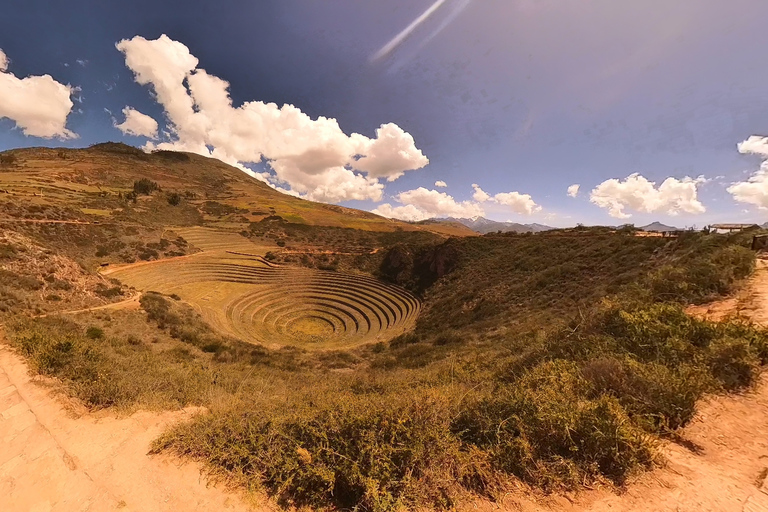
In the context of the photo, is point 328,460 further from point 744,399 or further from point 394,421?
point 744,399

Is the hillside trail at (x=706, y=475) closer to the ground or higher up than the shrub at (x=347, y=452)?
higher up

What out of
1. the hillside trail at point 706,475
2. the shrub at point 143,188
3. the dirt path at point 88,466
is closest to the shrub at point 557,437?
the hillside trail at point 706,475

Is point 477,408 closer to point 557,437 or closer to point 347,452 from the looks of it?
point 557,437

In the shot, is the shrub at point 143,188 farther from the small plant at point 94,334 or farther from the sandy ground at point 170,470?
the sandy ground at point 170,470

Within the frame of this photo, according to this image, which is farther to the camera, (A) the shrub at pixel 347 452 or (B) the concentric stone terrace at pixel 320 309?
(B) the concentric stone terrace at pixel 320 309

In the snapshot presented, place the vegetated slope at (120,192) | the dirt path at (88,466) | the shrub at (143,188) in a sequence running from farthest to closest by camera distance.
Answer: the shrub at (143,188) → the vegetated slope at (120,192) → the dirt path at (88,466)

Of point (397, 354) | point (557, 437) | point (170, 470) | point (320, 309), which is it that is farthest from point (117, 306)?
point (557, 437)
